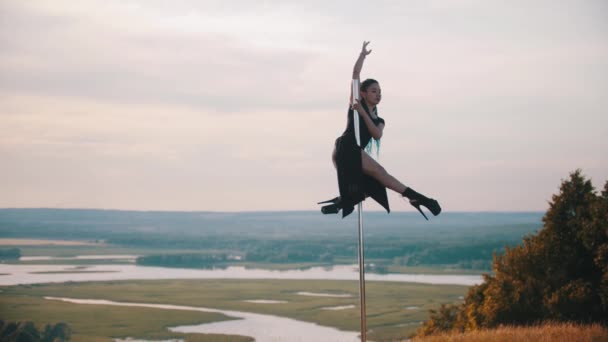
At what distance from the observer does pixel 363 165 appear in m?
9.44

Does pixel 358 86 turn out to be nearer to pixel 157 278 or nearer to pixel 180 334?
pixel 180 334

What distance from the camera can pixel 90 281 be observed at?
151500 millimetres

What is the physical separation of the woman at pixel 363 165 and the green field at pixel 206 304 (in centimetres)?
7401

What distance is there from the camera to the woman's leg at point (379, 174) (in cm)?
943

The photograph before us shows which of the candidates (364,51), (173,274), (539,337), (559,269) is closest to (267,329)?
(559,269)

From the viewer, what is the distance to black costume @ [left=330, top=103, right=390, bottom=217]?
31.0ft

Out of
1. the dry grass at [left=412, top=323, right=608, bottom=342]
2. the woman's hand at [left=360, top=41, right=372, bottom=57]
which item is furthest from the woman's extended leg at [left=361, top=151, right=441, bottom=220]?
the dry grass at [left=412, top=323, right=608, bottom=342]

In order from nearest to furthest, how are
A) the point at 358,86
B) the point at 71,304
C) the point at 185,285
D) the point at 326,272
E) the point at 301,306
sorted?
the point at 358,86 → the point at 301,306 → the point at 71,304 → the point at 185,285 → the point at 326,272

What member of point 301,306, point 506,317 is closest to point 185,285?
point 301,306

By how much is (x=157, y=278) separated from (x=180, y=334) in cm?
6725

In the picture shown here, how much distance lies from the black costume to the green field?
243ft

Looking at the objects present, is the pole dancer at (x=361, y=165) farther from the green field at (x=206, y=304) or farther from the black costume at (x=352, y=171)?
the green field at (x=206, y=304)

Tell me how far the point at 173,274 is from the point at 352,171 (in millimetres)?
166880

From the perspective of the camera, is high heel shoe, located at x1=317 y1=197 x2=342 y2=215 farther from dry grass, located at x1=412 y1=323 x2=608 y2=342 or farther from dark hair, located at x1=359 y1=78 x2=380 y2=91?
dry grass, located at x1=412 y1=323 x2=608 y2=342
